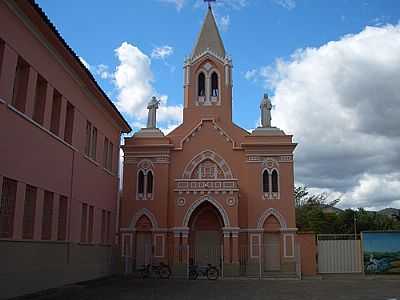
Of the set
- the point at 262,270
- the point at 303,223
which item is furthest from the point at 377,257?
the point at 303,223

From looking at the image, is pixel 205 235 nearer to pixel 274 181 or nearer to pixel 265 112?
pixel 274 181

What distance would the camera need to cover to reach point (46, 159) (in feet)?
58.7

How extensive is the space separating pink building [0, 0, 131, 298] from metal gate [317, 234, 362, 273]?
1271 cm

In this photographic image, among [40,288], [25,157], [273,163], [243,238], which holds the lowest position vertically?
[40,288]

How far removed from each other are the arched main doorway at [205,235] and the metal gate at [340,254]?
6609 mm

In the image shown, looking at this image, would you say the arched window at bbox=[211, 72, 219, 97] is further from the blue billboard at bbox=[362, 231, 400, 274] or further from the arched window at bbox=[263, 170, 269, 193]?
the blue billboard at bbox=[362, 231, 400, 274]

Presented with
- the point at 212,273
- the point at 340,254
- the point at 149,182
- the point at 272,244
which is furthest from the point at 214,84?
the point at 340,254

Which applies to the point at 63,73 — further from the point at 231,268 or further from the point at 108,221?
the point at 231,268

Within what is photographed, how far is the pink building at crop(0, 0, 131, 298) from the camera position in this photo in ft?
48.7

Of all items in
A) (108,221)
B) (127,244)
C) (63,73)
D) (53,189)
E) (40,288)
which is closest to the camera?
(40,288)

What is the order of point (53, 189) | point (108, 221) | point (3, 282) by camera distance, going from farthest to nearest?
point (108, 221)
point (53, 189)
point (3, 282)

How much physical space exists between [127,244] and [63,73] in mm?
15851

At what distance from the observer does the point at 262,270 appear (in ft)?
101

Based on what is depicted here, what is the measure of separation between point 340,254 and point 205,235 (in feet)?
28.8
